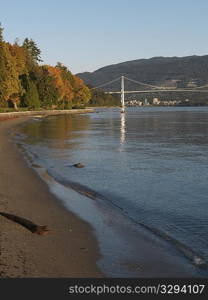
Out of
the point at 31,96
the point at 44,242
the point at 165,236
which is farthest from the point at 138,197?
the point at 31,96

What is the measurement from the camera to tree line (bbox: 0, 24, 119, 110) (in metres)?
84.8

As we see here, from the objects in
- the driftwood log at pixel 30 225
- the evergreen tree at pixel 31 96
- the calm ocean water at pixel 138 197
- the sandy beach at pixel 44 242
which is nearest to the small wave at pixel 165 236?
the calm ocean water at pixel 138 197

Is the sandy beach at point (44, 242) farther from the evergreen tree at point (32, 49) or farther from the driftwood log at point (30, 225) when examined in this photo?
the evergreen tree at point (32, 49)

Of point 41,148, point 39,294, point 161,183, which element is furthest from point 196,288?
point 41,148

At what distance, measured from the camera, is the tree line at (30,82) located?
84.8 meters

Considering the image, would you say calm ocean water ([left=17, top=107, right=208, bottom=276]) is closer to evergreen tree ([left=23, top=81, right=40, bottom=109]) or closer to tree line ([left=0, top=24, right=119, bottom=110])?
tree line ([left=0, top=24, right=119, bottom=110])

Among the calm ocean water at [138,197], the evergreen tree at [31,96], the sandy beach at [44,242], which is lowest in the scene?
the calm ocean water at [138,197]

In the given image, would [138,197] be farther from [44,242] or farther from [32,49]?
[32,49]

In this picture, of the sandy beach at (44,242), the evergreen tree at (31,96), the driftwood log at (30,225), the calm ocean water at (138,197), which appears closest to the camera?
the sandy beach at (44,242)

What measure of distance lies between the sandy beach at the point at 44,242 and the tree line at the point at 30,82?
70.1m

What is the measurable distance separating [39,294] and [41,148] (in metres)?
25.9

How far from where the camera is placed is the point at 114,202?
1405 cm

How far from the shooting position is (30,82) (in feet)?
362

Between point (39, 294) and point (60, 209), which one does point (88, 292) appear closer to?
point (39, 294)
